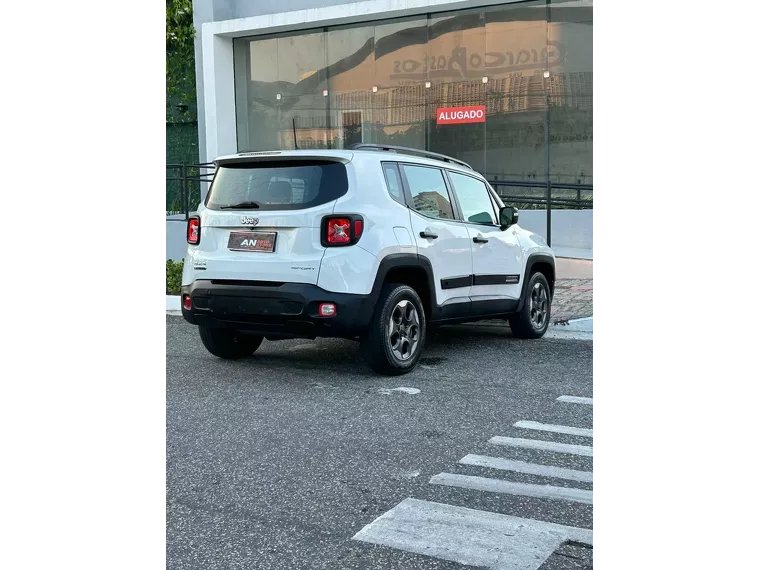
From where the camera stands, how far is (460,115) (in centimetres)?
1686

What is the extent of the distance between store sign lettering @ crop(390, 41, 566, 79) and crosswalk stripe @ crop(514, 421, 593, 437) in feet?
37.5

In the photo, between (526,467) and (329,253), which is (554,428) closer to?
(526,467)

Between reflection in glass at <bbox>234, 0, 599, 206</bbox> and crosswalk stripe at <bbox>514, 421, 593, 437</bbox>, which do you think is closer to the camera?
crosswalk stripe at <bbox>514, 421, 593, 437</bbox>

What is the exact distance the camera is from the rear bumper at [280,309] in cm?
663

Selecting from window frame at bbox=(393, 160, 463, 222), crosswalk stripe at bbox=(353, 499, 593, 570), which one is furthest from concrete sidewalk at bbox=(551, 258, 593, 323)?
crosswalk stripe at bbox=(353, 499, 593, 570)

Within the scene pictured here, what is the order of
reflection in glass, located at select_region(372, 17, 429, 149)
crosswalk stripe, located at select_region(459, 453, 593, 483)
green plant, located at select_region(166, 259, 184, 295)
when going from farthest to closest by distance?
reflection in glass, located at select_region(372, 17, 429, 149) → green plant, located at select_region(166, 259, 184, 295) → crosswalk stripe, located at select_region(459, 453, 593, 483)

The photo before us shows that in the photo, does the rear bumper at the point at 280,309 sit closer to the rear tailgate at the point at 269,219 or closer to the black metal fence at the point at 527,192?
the rear tailgate at the point at 269,219

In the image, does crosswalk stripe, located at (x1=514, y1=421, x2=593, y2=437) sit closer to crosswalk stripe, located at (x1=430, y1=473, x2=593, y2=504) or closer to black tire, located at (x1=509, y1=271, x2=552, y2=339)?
crosswalk stripe, located at (x1=430, y1=473, x2=593, y2=504)

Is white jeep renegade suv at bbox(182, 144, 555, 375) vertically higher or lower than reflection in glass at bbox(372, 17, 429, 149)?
lower

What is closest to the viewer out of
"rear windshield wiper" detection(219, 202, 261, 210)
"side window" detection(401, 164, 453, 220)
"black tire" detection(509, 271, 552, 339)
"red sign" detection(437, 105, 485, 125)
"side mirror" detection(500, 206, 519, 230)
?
"rear windshield wiper" detection(219, 202, 261, 210)

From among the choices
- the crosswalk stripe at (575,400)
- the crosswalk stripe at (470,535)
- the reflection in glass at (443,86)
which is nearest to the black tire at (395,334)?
the crosswalk stripe at (575,400)

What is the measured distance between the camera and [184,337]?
925cm

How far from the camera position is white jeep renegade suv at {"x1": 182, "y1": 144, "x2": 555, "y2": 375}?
670cm

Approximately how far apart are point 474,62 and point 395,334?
1055cm
